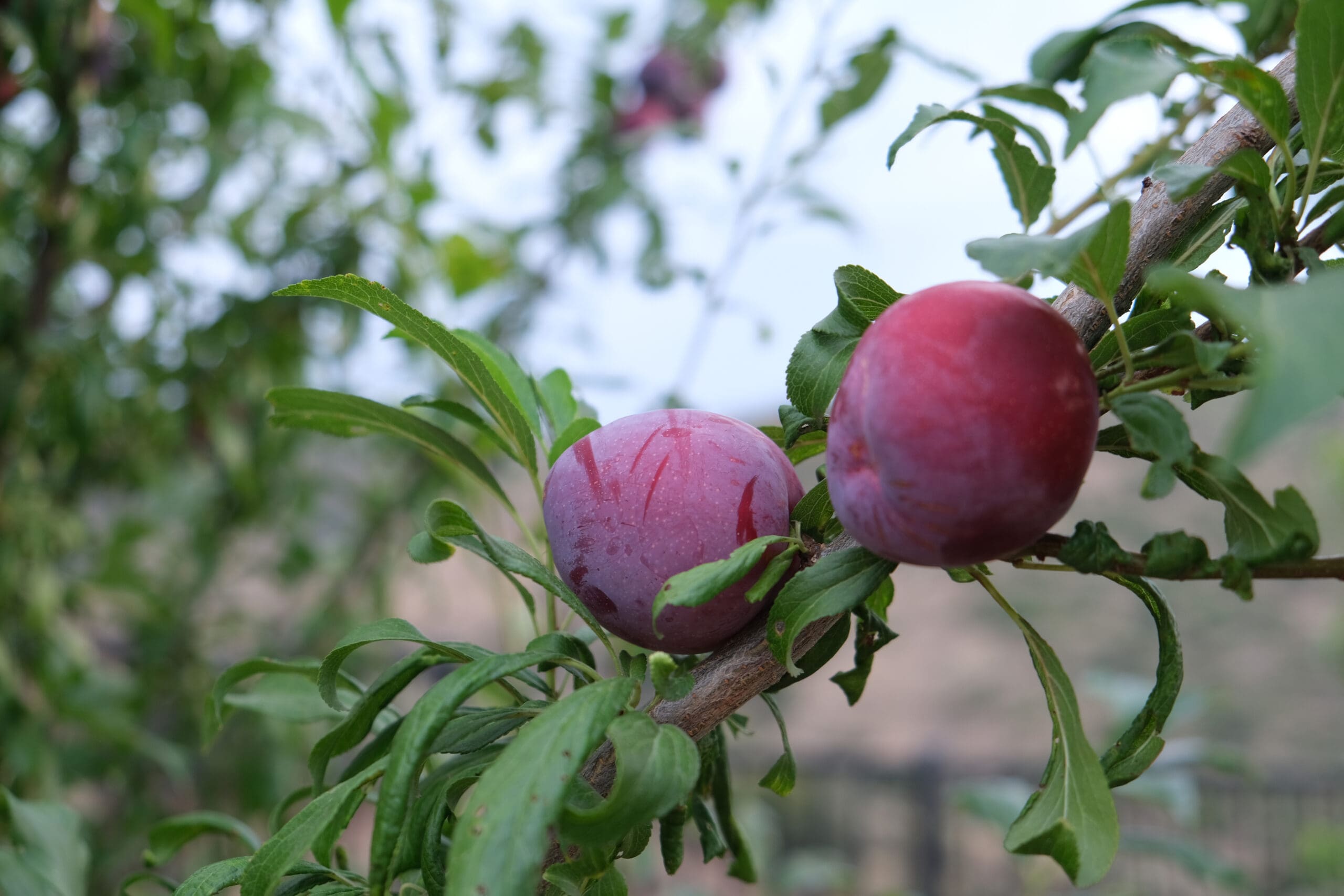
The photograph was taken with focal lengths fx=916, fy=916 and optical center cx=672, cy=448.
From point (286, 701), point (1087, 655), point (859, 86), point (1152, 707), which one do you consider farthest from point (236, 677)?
point (1087, 655)

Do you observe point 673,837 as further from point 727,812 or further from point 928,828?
point 928,828


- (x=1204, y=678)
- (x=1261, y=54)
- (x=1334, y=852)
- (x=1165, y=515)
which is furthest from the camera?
(x=1165, y=515)

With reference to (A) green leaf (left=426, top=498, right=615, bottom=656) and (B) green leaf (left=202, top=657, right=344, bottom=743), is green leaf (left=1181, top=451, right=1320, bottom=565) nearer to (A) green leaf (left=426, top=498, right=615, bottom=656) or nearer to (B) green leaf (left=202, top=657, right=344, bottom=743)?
(A) green leaf (left=426, top=498, right=615, bottom=656)

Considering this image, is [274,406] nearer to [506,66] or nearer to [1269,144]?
[1269,144]

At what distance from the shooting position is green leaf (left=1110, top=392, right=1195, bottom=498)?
267mm

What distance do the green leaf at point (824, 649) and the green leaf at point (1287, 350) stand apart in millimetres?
201

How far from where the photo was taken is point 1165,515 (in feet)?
17.5

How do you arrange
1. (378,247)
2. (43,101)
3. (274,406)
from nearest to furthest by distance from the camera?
1. (274,406)
2. (43,101)
3. (378,247)

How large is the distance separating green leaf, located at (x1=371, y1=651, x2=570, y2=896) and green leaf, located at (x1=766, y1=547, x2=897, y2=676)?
0.09 metres

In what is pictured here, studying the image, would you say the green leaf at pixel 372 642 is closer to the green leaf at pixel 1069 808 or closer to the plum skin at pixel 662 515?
the plum skin at pixel 662 515

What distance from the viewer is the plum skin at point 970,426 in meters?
0.27

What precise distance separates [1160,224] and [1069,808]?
208 millimetres

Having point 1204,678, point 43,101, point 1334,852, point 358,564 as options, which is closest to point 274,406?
point 43,101

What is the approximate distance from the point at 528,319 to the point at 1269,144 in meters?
1.36
